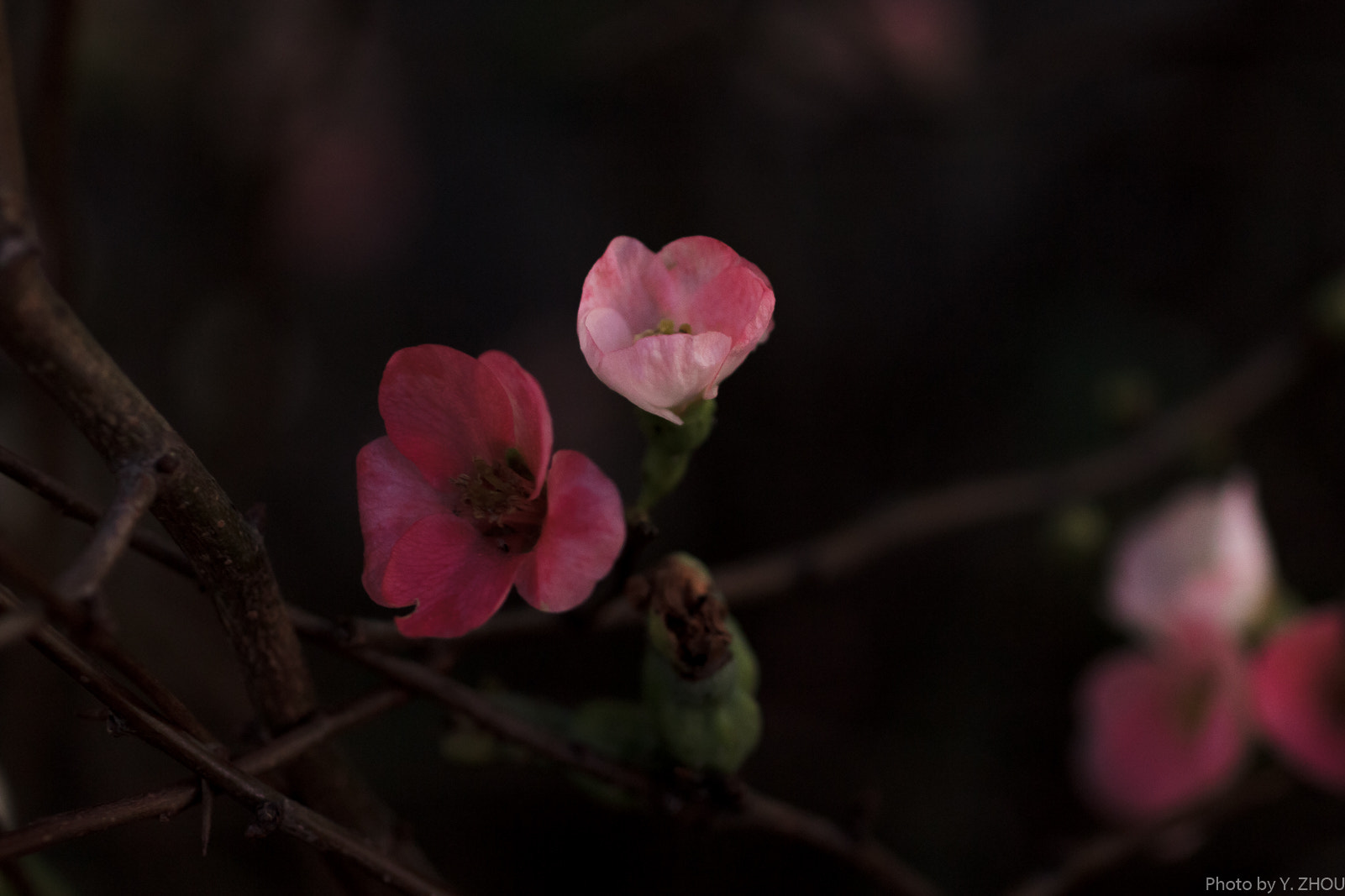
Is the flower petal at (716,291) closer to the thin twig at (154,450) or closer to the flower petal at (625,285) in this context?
the flower petal at (625,285)

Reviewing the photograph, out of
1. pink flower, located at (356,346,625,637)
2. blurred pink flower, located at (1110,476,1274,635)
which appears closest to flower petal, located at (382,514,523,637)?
pink flower, located at (356,346,625,637)

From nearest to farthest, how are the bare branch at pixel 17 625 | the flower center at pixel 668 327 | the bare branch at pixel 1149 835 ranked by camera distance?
the bare branch at pixel 17 625
the flower center at pixel 668 327
the bare branch at pixel 1149 835

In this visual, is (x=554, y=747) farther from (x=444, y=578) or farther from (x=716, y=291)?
(x=716, y=291)

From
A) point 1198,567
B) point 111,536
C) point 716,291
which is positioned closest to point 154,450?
point 111,536

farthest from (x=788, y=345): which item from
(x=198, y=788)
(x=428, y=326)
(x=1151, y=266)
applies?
(x=198, y=788)

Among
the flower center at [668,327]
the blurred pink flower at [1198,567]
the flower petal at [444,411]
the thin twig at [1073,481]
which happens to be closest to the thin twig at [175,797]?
the flower petal at [444,411]

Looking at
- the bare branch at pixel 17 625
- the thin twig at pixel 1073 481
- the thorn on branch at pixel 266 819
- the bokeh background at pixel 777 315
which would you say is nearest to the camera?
the bare branch at pixel 17 625
